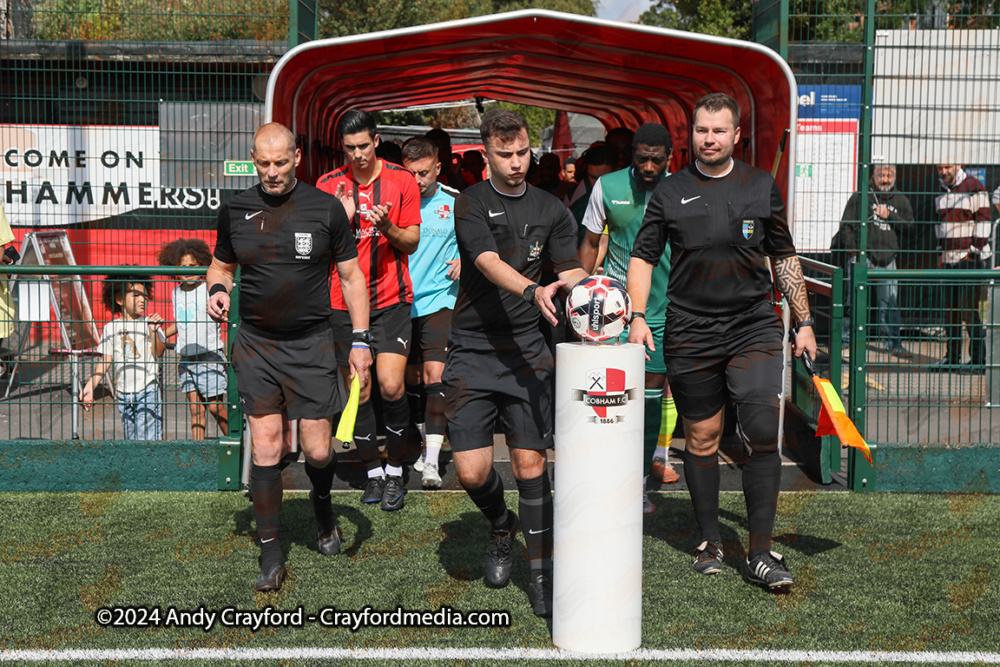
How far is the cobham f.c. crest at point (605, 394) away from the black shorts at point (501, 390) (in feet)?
2.30

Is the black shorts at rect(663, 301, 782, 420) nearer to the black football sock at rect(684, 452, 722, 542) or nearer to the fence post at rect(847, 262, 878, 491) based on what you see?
the black football sock at rect(684, 452, 722, 542)

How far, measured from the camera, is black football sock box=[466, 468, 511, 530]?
5129 millimetres

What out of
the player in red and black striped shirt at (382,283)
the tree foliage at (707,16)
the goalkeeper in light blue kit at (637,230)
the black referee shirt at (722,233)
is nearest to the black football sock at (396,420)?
the player in red and black striped shirt at (382,283)

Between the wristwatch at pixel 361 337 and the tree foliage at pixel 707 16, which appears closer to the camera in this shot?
the wristwatch at pixel 361 337

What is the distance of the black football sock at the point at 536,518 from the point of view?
16.2 ft

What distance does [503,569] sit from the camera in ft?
17.1

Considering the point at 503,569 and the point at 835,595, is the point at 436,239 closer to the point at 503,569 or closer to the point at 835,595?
the point at 503,569

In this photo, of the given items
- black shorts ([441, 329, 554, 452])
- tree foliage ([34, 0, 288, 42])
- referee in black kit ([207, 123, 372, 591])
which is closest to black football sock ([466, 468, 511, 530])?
black shorts ([441, 329, 554, 452])

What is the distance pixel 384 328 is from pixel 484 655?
2891 millimetres

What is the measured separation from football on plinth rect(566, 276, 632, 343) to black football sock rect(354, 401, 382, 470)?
2.77 meters

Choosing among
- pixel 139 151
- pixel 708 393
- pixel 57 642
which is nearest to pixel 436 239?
pixel 708 393

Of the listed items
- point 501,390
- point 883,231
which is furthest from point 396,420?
point 883,231

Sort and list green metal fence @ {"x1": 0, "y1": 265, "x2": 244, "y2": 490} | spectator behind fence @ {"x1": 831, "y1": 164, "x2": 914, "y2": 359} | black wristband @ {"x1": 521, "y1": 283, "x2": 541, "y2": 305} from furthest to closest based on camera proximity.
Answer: spectator behind fence @ {"x1": 831, "y1": 164, "x2": 914, "y2": 359} < green metal fence @ {"x1": 0, "y1": 265, "x2": 244, "y2": 490} < black wristband @ {"x1": 521, "y1": 283, "x2": 541, "y2": 305}

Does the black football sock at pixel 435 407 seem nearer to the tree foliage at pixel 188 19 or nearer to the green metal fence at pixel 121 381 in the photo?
the green metal fence at pixel 121 381
